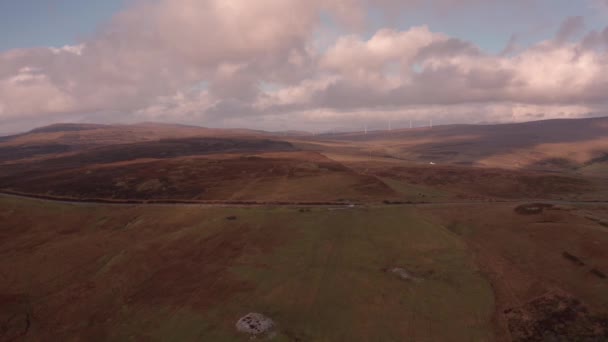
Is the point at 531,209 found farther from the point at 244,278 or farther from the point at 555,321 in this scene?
the point at 244,278

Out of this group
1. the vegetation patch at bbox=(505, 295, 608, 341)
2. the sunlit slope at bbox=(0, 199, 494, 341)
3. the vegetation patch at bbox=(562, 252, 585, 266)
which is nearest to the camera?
the vegetation patch at bbox=(505, 295, 608, 341)

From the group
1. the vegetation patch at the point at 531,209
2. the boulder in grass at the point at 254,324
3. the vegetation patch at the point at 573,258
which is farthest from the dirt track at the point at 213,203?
the boulder in grass at the point at 254,324

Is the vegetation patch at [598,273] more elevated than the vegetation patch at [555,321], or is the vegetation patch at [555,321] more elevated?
the vegetation patch at [598,273]

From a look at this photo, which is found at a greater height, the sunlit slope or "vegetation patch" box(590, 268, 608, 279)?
"vegetation patch" box(590, 268, 608, 279)

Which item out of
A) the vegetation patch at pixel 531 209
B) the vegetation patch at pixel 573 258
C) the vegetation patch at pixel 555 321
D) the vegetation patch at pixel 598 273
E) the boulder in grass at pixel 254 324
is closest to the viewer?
the vegetation patch at pixel 555 321

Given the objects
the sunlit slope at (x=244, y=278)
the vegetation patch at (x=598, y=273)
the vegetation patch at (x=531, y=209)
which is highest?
the vegetation patch at (x=531, y=209)

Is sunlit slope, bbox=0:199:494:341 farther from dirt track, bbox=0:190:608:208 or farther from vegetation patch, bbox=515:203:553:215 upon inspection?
vegetation patch, bbox=515:203:553:215

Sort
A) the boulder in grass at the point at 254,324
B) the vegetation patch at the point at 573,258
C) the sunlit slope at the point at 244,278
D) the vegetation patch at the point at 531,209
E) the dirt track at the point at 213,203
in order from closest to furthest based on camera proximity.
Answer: the boulder in grass at the point at 254,324, the sunlit slope at the point at 244,278, the vegetation patch at the point at 573,258, the vegetation patch at the point at 531,209, the dirt track at the point at 213,203

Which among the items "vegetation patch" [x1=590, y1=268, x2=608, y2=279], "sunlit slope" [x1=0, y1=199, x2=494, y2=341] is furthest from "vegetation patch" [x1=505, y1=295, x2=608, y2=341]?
"vegetation patch" [x1=590, y1=268, x2=608, y2=279]

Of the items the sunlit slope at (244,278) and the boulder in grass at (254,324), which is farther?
the sunlit slope at (244,278)

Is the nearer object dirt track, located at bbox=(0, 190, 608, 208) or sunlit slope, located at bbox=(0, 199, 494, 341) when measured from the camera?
sunlit slope, located at bbox=(0, 199, 494, 341)

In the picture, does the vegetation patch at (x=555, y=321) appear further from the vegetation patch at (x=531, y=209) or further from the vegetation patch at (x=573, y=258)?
the vegetation patch at (x=531, y=209)
